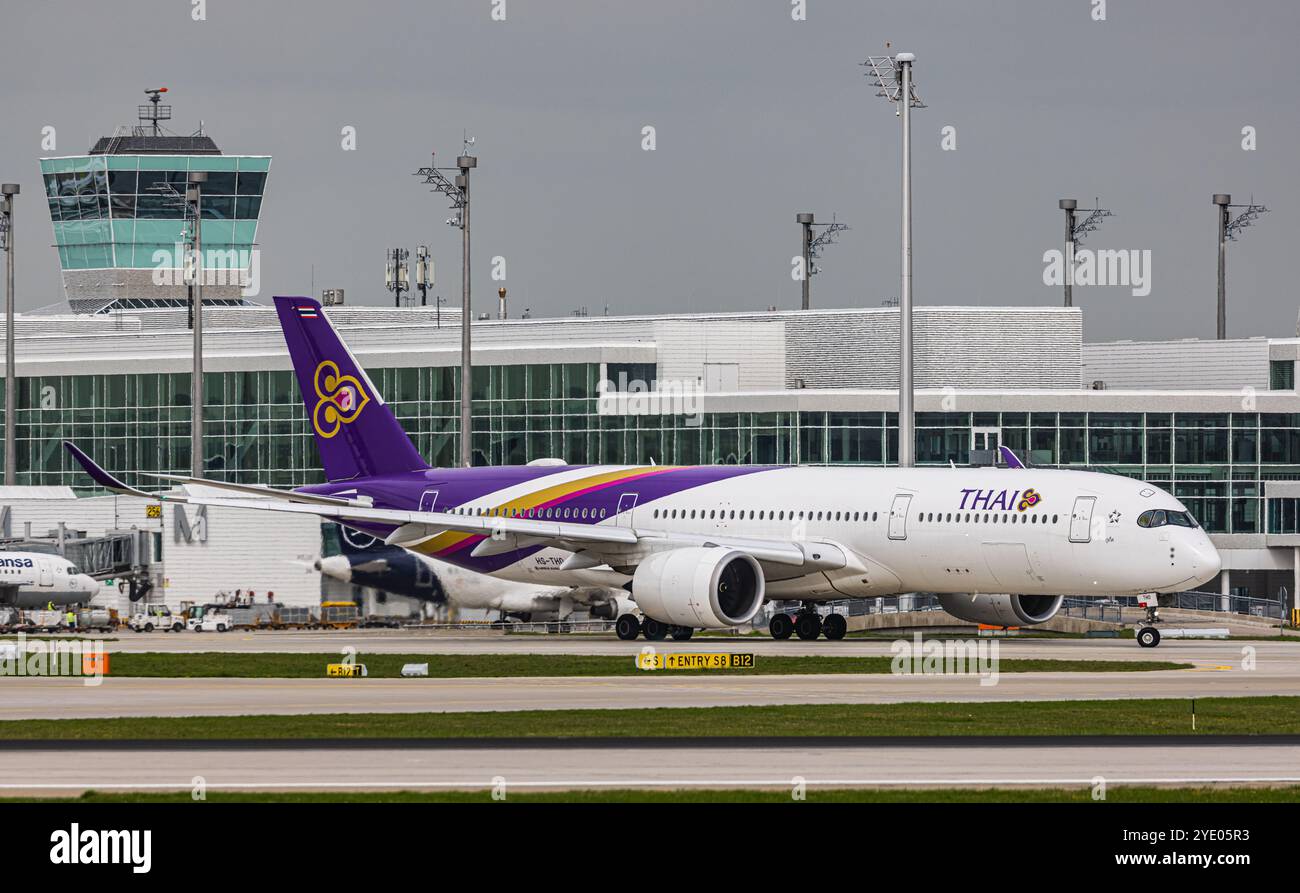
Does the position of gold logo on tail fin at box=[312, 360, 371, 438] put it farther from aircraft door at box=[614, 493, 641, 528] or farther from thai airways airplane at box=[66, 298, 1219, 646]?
aircraft door at box=[614, 493, 641, 528]

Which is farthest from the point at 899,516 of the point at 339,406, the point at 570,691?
the point at 339,406

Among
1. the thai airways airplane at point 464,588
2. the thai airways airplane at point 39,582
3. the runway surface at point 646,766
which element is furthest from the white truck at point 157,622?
the runway surface at point 646,766

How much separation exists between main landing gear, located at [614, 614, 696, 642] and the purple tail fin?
1025cm

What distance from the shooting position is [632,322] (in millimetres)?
102688

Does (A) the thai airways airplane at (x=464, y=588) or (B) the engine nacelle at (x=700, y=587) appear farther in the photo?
(A) the thai airways airplane at (x=464, y=588)

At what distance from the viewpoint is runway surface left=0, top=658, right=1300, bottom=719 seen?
120ft

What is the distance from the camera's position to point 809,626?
192 feet

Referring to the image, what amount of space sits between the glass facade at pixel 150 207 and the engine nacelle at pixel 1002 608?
103912 millimetres

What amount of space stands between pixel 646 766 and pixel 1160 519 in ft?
92.0

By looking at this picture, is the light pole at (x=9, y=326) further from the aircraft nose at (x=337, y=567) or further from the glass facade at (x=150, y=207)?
the glass facade at (x=150, y=207)

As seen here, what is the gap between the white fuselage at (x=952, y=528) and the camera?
5144 centimetres

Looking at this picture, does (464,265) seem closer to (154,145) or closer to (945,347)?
(945,347)

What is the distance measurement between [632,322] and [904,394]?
36949 millimetres

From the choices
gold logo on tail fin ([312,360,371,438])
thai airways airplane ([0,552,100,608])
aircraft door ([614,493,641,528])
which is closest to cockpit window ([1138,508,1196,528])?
aircraft door ([614,493,641,528])
